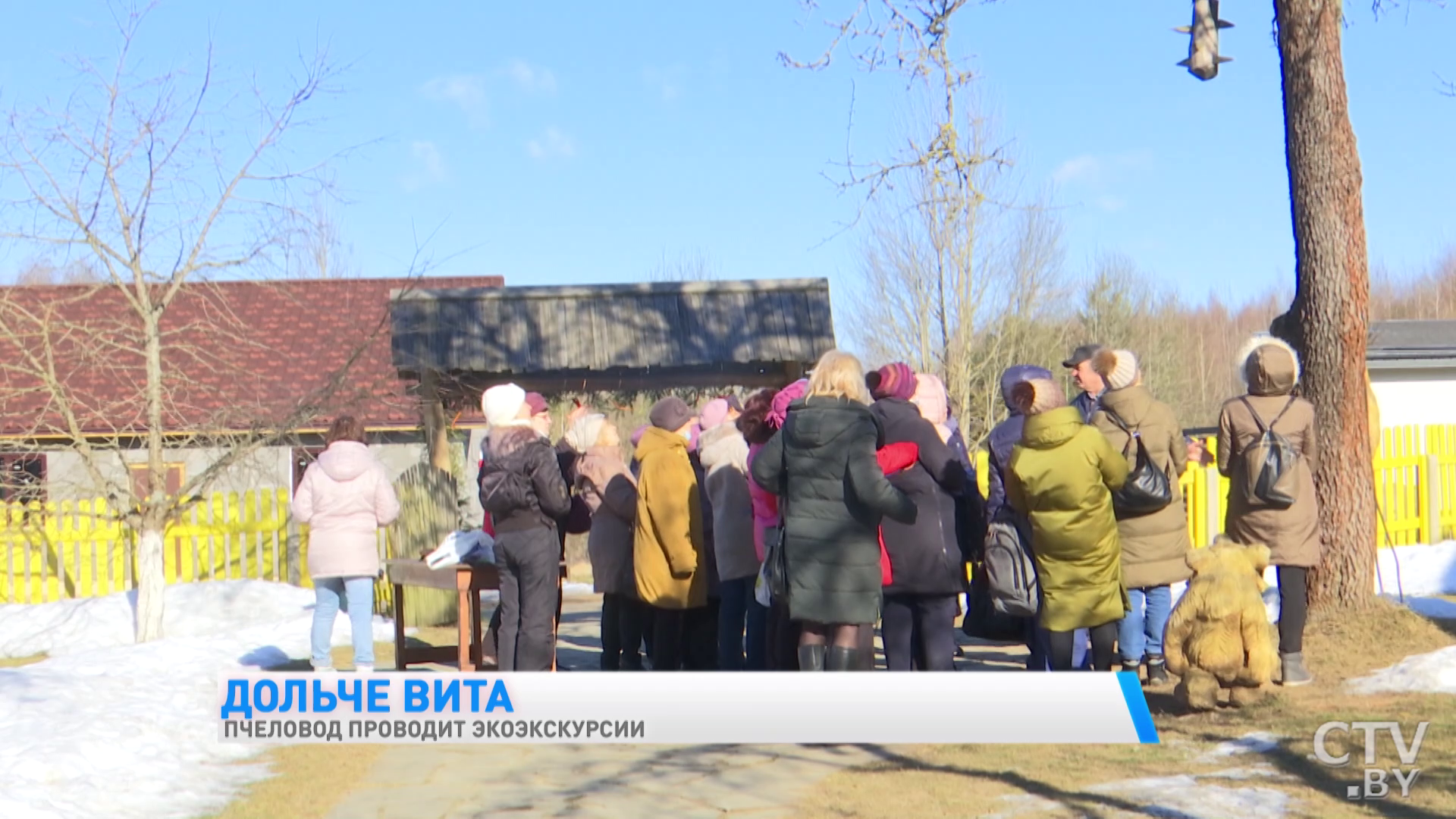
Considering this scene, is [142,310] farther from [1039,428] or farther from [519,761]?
[1039,428]

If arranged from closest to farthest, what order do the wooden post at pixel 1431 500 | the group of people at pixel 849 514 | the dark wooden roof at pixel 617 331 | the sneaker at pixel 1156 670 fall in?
the group of people at pixel 849 514 < the sneaker at pixel 1156 670 < the dark wooden roof at pixel 617 331 < the wooden post at pixel 1431 500

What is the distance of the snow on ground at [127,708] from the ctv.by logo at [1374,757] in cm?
462

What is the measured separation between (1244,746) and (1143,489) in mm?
1367

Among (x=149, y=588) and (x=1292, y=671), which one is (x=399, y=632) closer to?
(x=149, y=588)

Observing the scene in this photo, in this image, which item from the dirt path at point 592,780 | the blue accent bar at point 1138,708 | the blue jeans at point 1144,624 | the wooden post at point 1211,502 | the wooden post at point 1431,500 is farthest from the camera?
the wooden post at point 1431,500

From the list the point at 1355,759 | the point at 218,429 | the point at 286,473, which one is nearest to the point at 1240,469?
the point at 1355,759

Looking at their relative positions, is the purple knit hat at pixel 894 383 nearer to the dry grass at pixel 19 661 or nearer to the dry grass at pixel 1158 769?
the dry grass at pixel 1158 769

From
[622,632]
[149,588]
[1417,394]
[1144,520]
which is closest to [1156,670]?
[1144,520]

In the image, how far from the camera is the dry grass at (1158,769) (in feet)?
17.3

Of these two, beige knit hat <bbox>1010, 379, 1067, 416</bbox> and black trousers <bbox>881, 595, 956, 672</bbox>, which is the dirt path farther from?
beige knit hat <bbox>1010, 379, 1067, 416</bbox>

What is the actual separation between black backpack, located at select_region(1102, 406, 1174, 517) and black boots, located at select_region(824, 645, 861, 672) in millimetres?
1527

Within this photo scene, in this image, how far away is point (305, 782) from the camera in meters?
6.24

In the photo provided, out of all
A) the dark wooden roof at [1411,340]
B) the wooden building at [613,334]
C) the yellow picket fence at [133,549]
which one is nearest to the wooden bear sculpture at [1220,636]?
the wooden building at [613,334]

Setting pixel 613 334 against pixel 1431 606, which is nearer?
pixel 1431 606
